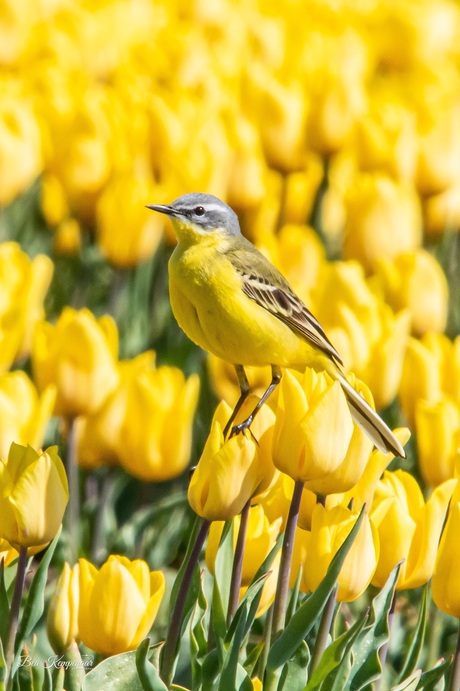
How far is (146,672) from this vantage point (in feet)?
Answer: 5.95

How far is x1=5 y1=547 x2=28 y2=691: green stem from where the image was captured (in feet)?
6.09

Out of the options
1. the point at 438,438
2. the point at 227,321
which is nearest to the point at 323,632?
the point at 438,438

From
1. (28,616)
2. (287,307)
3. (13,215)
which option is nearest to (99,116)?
(13,215)

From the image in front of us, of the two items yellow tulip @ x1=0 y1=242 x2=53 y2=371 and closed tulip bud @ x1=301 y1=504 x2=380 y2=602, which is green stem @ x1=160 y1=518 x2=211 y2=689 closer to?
closed tulip bud @ x1=301 y1=504 x2=380 y2=602

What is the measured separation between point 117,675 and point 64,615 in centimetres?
13

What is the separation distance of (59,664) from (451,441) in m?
0.97

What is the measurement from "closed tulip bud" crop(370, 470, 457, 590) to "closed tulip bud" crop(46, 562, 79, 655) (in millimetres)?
534

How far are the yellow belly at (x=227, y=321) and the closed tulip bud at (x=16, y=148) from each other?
1341 mm

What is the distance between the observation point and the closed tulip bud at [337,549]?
193 cm

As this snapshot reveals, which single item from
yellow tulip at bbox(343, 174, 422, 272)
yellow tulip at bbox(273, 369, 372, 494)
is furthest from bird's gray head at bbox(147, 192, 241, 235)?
yellow tulip at bbox(273, 369, 372, 494)

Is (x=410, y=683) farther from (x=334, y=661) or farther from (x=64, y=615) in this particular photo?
(x=64, y=615)

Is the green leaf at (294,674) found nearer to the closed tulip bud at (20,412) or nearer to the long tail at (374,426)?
the long tail at (374,426)

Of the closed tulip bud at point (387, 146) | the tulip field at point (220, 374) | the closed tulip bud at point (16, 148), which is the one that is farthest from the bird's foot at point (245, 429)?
the closed tulip bud at point (387, 146)

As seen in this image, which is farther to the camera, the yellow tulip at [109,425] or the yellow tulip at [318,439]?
the yellow tulip at [109,425]
